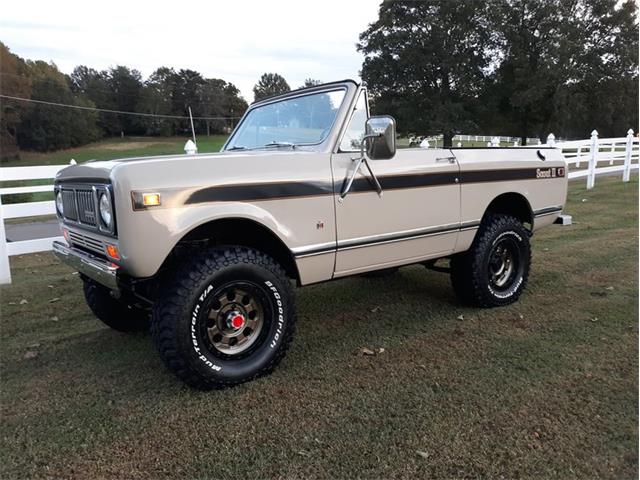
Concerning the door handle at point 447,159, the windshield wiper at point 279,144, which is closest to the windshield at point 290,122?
the windshield wiper at point 279,144

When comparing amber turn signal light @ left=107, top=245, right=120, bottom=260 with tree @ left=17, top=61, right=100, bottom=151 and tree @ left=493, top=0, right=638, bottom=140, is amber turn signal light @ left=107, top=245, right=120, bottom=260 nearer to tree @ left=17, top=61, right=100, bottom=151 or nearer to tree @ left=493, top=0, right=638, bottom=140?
tree @ left=493, top=0, right=638, bottom=140

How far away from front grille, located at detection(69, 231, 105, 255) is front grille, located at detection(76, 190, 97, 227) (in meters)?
0.10

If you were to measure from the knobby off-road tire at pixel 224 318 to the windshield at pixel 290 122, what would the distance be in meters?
1.11

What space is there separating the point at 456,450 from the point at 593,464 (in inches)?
24.7

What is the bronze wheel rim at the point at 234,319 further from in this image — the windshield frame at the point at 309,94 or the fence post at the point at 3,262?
the fence post at the point at 3,262

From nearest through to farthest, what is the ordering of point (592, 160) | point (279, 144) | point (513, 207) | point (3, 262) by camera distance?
1. point (279, 144)
2. point (513, 207)
3. point (3, 262)
4. point (592, 160)

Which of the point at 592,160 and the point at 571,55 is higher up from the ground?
the point at 571,55

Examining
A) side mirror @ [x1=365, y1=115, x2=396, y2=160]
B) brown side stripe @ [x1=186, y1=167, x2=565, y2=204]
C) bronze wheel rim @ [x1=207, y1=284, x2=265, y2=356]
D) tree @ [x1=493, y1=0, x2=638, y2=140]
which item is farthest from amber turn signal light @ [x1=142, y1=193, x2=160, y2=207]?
tree @ [x1=493, y1=0, x2=638, y2=140]

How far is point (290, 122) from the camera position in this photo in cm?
392

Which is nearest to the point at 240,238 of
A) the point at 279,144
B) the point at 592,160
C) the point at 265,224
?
the point at 265,224

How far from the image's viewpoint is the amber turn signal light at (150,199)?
260cm

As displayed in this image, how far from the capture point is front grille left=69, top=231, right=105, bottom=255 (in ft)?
9.55

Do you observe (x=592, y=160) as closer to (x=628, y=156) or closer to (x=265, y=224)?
(x=628, y=156)

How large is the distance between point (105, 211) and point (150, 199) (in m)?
0.35
